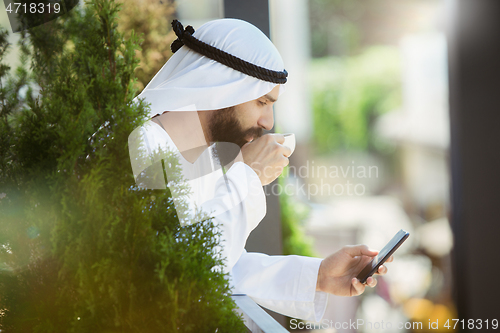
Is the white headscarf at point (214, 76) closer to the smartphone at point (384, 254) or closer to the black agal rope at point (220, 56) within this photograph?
the black agal rope at point (220, 56)

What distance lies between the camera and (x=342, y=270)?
117 centimetres

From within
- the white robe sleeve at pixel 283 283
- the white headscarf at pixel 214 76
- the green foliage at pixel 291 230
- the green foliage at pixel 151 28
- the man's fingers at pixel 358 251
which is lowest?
the green foliage at pixel 291 230

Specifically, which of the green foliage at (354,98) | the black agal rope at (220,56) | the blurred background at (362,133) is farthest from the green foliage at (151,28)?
the green foliage at (354,98)

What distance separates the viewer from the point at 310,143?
6.32m

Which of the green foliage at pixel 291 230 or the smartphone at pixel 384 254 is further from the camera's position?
the green foliage at pixel 291 230

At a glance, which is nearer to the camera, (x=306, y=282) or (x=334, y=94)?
(x=306, y=282)

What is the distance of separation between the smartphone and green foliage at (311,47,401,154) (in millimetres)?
5239

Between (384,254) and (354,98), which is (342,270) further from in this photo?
(354,98)

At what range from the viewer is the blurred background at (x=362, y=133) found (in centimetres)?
196

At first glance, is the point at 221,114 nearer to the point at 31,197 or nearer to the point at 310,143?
the point at 31,197

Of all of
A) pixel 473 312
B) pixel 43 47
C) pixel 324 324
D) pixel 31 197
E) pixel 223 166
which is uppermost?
pixel 43 47

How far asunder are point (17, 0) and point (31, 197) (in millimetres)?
344

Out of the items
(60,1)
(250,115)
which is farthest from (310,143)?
(60,1)

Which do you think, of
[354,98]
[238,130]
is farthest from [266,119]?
[354,98]
